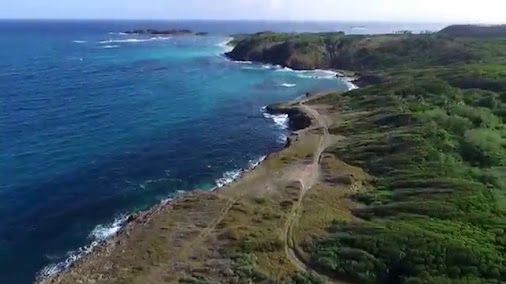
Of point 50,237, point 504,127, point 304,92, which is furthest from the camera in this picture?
point 304,92

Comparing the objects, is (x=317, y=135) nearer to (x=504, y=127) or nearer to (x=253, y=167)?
(x=253, y=167)

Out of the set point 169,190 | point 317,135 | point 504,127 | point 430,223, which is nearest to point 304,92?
point 317,135

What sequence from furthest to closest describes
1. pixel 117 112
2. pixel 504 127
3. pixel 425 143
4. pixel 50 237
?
1. pixel 117 112
2. pixel 504 127
3. pixel 425 143
4. pixel 50 237

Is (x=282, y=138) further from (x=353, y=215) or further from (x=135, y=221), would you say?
(x=135, y=221)

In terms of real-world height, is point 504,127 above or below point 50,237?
above

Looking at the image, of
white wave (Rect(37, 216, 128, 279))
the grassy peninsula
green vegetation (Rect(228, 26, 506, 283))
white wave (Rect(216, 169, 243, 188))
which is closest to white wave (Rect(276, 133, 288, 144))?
the grassy peninsula

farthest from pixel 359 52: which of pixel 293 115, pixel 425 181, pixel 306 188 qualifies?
pixel 425 181

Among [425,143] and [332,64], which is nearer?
[425,143]
